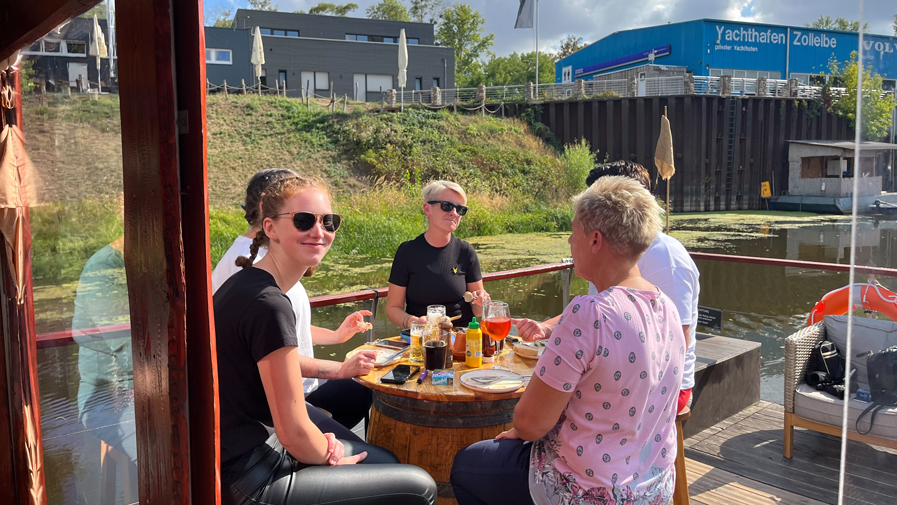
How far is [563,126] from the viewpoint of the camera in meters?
25.2

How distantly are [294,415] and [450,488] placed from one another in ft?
2.39

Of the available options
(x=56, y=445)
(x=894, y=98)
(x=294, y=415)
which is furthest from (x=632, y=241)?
(x=56, y=445)

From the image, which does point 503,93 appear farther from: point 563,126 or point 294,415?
point 294,415

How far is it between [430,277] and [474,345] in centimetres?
91

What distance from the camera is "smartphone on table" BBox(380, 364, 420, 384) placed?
2.07 meters

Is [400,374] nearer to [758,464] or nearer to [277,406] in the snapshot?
[277,406]

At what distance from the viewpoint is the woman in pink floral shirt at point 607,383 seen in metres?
1.51

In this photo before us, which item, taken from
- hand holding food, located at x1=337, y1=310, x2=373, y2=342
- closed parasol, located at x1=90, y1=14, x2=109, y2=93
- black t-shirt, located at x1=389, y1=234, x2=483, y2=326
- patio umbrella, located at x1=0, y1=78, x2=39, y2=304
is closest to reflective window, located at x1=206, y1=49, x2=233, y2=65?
black t-shirt, located at x1=389, y1=234, x2=483, y2=326

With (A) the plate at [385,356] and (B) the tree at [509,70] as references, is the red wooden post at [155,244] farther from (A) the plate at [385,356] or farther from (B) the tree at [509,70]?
(B) the tree at [509,70]

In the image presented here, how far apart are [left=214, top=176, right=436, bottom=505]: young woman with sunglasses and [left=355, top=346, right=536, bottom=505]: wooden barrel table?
0.84ft

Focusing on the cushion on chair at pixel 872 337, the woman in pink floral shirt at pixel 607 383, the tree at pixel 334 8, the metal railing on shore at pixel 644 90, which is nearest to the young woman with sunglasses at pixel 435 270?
the woman in pink floral shirt at pixel 607 383

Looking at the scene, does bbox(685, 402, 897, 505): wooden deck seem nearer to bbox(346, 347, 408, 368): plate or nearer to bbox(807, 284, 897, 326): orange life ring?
bbox(346, 347, 408, 368): plate

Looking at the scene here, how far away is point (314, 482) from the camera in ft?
5.57

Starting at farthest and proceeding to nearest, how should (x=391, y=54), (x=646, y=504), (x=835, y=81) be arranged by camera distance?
(x=391, y=54) < (x=835, y=81) < (x=646, y=504)
